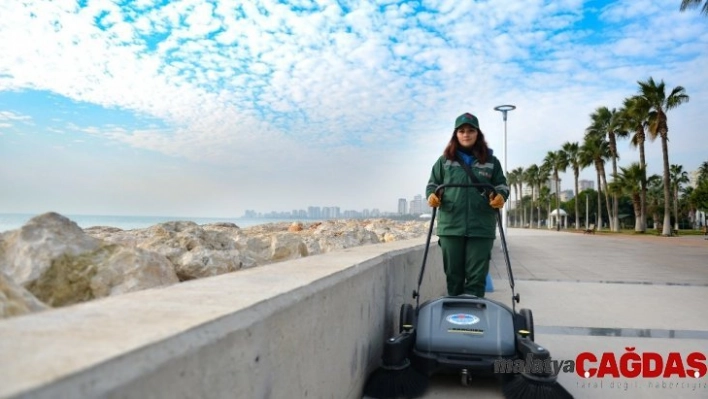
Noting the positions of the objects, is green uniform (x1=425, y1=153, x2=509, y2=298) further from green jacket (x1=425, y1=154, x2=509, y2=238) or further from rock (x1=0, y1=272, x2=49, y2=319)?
rock (x1=0, y1=272, x2=49, y2=319)

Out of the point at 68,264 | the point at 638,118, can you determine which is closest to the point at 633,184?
the point at 638,118

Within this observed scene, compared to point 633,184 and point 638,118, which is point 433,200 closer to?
point 638,118

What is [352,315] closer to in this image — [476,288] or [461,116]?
[476,288]

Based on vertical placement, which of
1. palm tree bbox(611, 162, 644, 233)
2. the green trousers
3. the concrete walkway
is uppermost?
palm tree bbox(611, 162, 644, 233)

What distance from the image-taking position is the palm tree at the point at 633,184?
52938 mm

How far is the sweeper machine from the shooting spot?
120 inches

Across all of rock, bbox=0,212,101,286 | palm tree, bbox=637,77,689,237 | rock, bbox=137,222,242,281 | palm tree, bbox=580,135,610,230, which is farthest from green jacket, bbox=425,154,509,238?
palm tree, bbox=580,135,610,230

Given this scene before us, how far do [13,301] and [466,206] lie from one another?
Answer: 3.25m

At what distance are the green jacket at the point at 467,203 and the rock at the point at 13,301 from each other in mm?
3055

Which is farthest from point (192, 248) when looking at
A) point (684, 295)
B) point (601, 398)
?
point (684, 295)

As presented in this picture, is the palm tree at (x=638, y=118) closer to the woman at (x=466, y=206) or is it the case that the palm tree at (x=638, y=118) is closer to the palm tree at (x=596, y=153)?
the palm tree at (x=596, y=153)

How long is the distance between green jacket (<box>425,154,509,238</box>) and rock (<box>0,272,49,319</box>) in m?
3.06

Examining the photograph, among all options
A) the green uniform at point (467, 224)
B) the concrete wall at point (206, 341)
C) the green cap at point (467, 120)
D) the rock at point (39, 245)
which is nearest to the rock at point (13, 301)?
the concrete wall at point (206, 341)

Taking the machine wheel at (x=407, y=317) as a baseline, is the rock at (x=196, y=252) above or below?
above
